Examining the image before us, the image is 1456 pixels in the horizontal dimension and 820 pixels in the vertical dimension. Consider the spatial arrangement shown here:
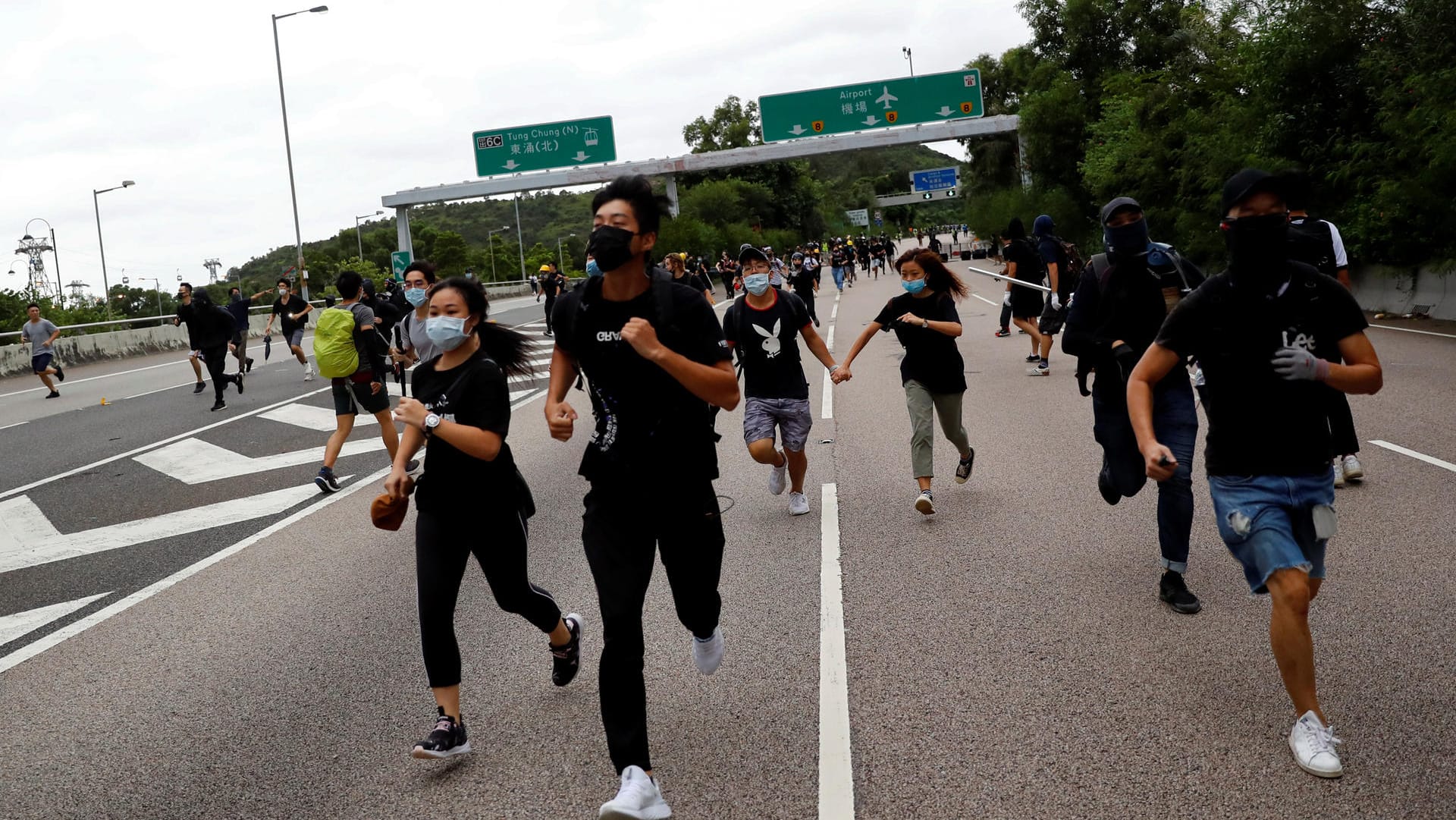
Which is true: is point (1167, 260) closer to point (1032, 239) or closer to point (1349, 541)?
point (1349, 541)

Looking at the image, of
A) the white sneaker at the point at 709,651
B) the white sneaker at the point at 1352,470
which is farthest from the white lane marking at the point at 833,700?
the white sneaker at the point at 1352,470

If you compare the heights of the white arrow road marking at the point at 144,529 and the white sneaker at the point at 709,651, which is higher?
the white sneaker at the point at 709,651

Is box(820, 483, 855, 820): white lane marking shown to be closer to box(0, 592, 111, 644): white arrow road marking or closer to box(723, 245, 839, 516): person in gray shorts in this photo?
box(723, 245, 839, 516): person in gray shorts

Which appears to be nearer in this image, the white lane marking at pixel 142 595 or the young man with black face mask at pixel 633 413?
the young man with black face mask at pixel 633 413

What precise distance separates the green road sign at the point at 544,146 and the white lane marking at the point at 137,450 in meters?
26.0

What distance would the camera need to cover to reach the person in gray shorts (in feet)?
26.2

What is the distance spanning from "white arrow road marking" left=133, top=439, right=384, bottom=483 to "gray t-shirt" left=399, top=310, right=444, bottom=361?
3.18 metres

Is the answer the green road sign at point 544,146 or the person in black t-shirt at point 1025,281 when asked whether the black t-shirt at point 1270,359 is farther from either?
the green road sign at point 544,146

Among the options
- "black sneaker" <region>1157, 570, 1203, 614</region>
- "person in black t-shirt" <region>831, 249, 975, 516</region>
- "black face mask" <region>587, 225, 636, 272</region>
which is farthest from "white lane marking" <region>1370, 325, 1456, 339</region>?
"black face mask" <region>587, 225, 636, 272</region>

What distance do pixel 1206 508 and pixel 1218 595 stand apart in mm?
1933

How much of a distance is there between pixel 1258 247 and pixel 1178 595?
207cm

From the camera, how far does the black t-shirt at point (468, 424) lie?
4457 millimetres

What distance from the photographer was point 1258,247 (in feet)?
12.9

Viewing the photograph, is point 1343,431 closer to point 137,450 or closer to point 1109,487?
point 1109,487
